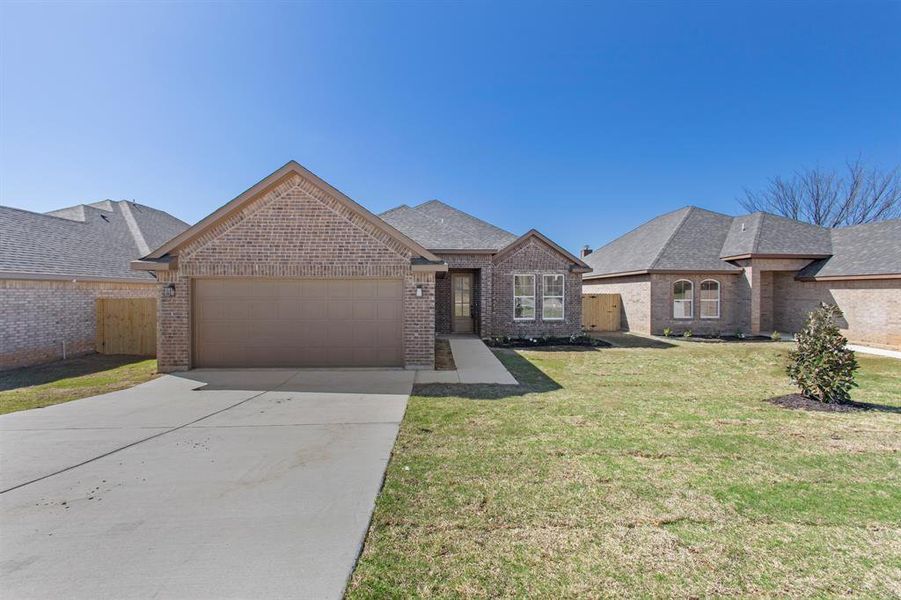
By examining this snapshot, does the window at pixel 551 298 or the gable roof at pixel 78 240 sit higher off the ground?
the gable roof at pixel 78 240

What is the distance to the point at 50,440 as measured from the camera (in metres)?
5.08

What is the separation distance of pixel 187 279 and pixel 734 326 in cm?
2071

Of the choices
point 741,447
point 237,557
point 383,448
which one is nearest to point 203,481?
point 237,557

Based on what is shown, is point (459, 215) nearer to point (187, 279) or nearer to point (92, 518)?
point (187, 279)

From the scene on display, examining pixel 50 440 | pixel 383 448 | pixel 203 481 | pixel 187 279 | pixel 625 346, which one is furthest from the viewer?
pixel 625 346

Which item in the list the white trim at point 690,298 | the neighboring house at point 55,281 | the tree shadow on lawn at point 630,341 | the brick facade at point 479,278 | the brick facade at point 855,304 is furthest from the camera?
the white trim at point 690,298

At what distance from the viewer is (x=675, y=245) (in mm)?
18094

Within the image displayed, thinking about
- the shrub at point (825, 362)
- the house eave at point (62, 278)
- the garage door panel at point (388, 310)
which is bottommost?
the shrub at point (825, 362)

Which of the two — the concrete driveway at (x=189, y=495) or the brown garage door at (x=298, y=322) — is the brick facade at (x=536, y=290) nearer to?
the brown garage door at (x=298, y=322)

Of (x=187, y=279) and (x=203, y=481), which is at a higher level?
(x=187, y=279)

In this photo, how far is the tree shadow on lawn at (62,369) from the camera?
895cm

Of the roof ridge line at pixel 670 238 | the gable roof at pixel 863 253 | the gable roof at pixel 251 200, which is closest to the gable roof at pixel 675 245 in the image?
the roof ridge line at pixel 670 238

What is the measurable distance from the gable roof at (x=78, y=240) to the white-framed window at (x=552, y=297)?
50.8ft

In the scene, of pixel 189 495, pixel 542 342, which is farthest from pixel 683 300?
pixel 189 495
